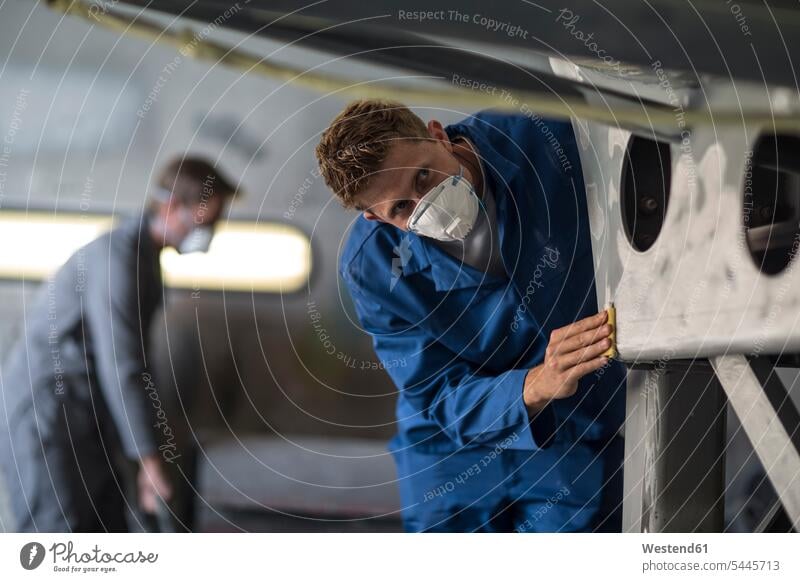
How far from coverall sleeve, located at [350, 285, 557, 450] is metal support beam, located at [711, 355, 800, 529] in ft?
0.57

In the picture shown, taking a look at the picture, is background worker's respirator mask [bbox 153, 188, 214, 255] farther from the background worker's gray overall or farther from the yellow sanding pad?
the yellow sanding pad

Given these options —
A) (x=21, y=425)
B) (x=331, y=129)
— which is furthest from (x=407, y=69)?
(x=21, y=425)

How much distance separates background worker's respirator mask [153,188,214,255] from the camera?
3.21ft

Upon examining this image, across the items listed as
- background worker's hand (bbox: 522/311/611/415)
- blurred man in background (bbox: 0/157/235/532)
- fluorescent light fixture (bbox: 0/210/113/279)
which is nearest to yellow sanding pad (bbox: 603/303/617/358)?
background worker's hand (bbox: 522/311/611/415)

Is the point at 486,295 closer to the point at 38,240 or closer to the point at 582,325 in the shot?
the point at 582,325

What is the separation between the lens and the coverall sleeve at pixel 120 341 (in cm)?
98

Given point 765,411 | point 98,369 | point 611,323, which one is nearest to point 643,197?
point 611,323

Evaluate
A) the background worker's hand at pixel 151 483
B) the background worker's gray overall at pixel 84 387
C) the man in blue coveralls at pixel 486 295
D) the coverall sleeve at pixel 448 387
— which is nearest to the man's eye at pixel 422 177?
the man in blue coveralls at pixel 486 295

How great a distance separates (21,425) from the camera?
985mm

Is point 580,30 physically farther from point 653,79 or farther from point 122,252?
point 122,252
